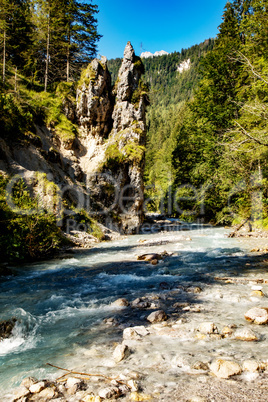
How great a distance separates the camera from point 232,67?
2214 centimetres

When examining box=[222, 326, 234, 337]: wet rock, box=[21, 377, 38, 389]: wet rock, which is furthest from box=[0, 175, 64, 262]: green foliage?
box=[222, 326, 234, 337]: wet rock

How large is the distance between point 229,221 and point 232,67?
14964mm

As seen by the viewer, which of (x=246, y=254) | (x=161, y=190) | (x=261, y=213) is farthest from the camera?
(x=161, y=190)

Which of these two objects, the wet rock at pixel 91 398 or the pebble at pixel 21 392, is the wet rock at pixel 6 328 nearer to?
the pebble at pixel 21 392

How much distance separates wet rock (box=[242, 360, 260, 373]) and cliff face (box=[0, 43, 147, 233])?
17261 millimetres

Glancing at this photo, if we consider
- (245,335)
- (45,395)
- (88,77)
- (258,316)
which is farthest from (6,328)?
(88,77)

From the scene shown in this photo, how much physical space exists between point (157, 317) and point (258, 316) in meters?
1.91

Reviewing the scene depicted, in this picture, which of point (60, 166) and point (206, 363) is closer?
point (206, 363)

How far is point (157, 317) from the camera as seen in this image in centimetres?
463

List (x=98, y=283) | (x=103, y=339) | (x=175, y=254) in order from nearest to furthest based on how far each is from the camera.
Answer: (x=103, y=339)
(x=98, y=283)
(x=175, y=254)

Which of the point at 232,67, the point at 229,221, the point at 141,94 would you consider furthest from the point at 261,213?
the point at 141,94

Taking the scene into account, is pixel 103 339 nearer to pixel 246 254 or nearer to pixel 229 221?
pixel 246 254

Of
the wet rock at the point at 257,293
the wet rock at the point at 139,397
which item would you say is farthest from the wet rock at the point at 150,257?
the wet rock at the point at 139,397

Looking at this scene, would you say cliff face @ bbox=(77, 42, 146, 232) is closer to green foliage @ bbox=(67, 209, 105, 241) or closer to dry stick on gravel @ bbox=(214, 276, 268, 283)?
green foliage @ bbox=(67, 209, 105, 241)
